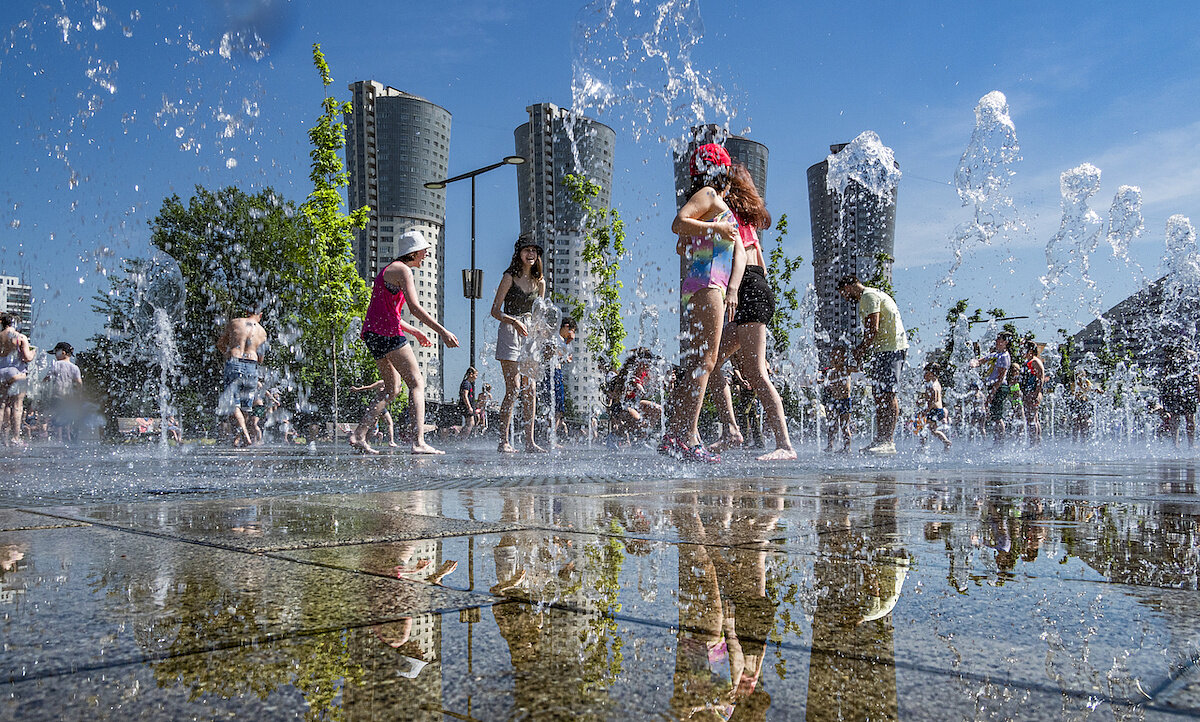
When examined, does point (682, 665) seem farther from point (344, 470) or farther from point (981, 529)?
point (344, 470)

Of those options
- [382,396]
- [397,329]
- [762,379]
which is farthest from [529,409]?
[762,379]

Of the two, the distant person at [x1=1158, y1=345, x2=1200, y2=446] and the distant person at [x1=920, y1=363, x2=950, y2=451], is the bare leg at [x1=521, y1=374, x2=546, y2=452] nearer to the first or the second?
the distant person at [x1=920, y1=363, x2=950, y2=451]

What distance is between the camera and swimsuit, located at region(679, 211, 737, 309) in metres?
6.00

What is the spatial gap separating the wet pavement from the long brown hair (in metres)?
3.83

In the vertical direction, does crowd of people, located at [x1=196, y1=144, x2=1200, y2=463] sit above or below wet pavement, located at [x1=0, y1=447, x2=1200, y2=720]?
above

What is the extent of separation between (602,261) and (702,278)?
1684cm

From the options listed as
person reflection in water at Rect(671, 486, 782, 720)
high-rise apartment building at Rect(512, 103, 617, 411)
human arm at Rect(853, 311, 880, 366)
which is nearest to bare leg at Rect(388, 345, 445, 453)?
human arm at Rect(853, 311, 880, 366)

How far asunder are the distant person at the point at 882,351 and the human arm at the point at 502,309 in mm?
3474

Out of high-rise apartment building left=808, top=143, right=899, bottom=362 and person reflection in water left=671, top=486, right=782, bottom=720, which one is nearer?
person reflection in water left=671, top=486, right=782, bottom=720

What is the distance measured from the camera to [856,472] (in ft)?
19.0

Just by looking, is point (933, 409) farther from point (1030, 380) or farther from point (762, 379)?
point (762, 379)

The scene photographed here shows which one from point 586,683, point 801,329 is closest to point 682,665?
point 586,683

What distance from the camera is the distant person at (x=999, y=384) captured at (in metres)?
13.8

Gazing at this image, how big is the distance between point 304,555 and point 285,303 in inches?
1204
